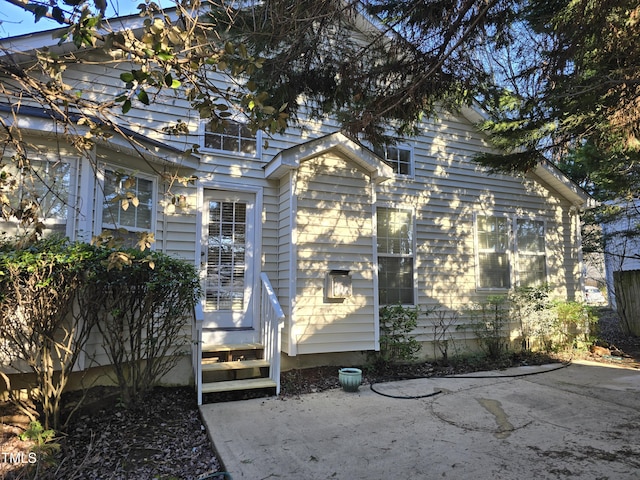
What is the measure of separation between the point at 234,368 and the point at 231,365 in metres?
0.10

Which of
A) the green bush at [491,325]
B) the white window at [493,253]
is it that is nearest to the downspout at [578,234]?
the white window at [493,253]

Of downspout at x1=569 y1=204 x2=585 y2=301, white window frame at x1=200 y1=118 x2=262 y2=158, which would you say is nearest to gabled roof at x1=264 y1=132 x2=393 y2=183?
white window frame at x1=200 y1=118 x2=262 y2=158

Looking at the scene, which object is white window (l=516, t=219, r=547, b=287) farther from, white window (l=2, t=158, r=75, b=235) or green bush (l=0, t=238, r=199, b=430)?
white window (l=2, t=158, r=75, b=235)

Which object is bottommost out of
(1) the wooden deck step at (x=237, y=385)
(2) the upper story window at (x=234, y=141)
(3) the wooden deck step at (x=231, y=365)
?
(1) the wooden deck step at (x=237, y=385)

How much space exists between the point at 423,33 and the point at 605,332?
959 cm

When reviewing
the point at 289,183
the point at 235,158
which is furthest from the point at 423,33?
the point at 235,158

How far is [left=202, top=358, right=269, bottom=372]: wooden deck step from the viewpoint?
15.9 ft

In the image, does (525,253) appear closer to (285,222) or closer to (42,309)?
(285,222)

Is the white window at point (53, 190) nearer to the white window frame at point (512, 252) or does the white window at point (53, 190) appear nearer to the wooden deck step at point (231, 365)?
the wooden deck step at point (231, 365)

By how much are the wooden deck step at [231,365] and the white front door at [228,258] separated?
0.65 metres

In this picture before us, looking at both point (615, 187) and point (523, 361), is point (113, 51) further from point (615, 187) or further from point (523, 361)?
point (615, 187)

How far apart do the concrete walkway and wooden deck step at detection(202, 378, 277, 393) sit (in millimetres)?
174

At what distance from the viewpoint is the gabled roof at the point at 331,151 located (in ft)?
18.3

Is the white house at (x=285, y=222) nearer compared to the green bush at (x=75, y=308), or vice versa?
the green bush at (x=75, y=308)
